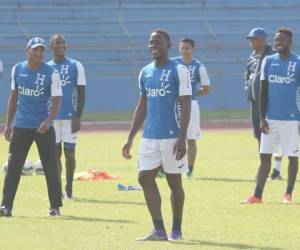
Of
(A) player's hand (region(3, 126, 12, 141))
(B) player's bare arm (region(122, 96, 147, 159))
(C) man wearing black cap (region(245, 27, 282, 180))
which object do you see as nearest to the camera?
(B) player's bare arm (region(122, 96, 147, 159))

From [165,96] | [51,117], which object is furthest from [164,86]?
[51,117]

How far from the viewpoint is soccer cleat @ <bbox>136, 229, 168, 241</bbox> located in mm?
11359

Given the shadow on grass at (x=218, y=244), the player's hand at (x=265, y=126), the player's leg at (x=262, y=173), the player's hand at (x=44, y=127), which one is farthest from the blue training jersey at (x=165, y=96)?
the player's leg at (x=262, y=173)

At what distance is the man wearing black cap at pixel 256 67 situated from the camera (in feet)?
53.9

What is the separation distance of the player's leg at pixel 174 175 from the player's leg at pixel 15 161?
262cm

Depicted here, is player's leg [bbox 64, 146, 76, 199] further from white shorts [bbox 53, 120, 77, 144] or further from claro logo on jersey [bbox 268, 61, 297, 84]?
claro logo on jersey [bbox 268, 61, 297, 84]

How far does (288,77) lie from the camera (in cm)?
1485

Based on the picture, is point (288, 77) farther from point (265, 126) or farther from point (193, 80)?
point (193, 80)

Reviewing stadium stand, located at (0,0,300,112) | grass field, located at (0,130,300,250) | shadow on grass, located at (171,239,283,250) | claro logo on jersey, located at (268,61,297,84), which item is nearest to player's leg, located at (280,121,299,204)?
claro logo on jersey, located at (268,61,297,84)

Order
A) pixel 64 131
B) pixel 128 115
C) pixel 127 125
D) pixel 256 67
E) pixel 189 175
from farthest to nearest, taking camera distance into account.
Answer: pixel 128 115 → pixel 127 125 → pixel 189 175 → pixel 256 67 → pixel 64 131

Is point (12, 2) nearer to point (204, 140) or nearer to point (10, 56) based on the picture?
point (10, 56)

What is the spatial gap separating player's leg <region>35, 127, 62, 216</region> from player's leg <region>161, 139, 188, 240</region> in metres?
2.47

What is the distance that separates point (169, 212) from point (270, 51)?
3835mm

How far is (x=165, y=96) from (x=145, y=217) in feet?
8.30
